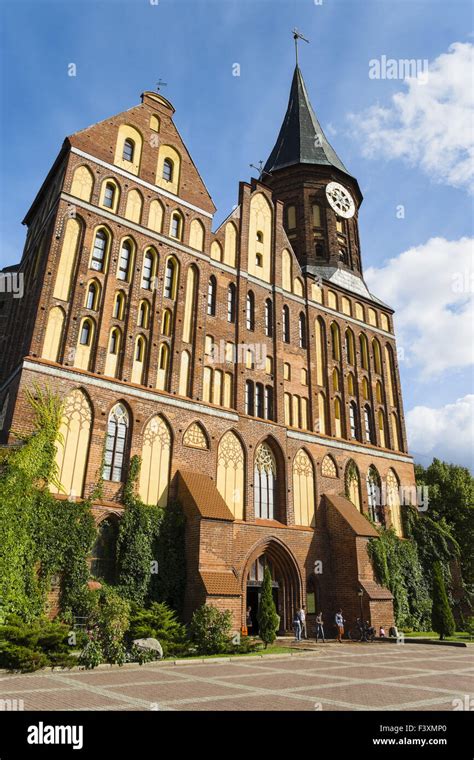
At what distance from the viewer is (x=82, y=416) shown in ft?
61.0

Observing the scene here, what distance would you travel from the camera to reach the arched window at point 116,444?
18.8 metres

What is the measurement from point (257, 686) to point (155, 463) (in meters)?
11.0

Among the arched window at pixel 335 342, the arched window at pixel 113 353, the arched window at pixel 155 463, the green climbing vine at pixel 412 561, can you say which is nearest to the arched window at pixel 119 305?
the arched window at pixel 113 353

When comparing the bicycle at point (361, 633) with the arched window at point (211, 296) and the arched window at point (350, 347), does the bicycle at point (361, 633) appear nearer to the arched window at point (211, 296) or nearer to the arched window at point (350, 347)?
the arched window at point (350, 347)

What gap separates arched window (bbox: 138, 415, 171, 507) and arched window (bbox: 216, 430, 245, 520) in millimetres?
2712

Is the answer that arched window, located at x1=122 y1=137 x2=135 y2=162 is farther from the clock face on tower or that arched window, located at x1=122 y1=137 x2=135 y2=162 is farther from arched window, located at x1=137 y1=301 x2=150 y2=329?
the clock face on tower

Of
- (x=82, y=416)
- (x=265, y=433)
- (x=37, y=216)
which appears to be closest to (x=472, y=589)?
(x=265, y=433)

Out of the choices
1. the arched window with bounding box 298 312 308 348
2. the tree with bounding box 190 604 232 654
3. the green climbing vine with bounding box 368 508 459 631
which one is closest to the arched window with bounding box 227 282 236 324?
the arched window with bounding box 298 312 308 348

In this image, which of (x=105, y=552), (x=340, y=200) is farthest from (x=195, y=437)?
(x=340, y=200)

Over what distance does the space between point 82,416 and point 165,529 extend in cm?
509

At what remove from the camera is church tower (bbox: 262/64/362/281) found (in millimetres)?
34469

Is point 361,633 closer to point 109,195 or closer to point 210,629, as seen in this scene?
point 210,629

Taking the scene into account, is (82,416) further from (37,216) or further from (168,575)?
(37,216)

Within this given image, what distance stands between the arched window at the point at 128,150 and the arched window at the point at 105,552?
16.3m
